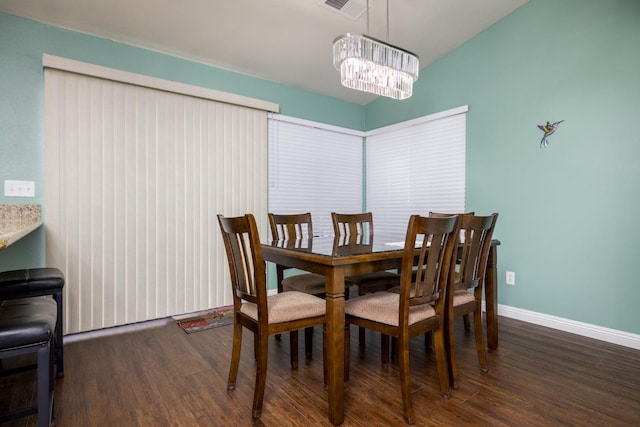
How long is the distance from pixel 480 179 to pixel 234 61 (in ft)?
8.64

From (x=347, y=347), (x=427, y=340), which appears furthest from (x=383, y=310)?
(x=427, y=340)

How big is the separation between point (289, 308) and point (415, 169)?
274 centimetres

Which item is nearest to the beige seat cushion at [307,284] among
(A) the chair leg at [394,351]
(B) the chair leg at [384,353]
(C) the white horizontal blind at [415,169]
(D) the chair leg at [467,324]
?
(B) the chair leg at [384,353]

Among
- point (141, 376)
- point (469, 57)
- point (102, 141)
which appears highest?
point (469, 57)

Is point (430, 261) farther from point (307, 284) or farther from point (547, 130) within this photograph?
point (547, 130)

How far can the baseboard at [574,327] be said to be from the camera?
2492 millimetres

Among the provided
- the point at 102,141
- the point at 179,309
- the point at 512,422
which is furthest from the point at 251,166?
the point at 512,422

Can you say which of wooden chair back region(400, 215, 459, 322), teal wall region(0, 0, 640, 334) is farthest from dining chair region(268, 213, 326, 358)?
teal wall region(0, 0, 640, 334)

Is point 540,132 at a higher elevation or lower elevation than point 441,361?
higher

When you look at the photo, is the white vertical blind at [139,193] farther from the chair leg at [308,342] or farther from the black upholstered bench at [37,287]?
the chair leg at [308,342]

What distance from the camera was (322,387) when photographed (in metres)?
1.92

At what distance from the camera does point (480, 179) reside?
338 centimetres

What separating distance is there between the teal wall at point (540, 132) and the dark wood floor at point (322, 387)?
591 mm

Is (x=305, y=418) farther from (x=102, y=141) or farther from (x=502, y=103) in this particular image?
(x=502, y=103)
